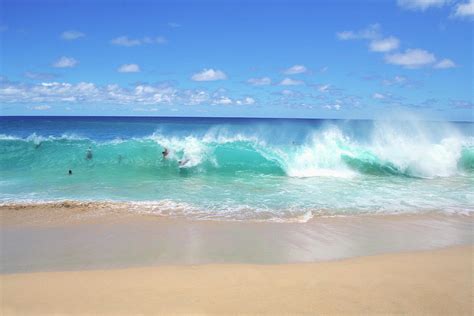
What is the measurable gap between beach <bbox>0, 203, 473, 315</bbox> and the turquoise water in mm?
1135

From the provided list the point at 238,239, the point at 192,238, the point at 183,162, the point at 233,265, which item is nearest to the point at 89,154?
the point at 183,162

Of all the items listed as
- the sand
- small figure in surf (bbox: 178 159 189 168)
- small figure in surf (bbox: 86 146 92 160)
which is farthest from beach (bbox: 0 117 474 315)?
small figure in surf (bbox: 86 146 92 160)

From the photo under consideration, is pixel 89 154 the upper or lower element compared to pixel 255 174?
upper

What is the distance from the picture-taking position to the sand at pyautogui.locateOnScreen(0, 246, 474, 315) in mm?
3686

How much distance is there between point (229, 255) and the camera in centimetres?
534

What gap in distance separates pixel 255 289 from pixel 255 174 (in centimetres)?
1012

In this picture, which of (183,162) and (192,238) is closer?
(192,238)

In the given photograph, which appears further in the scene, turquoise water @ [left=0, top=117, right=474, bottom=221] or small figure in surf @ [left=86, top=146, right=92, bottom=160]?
small figure in surf @ [left=86, top=146, right=92, bottom=160]

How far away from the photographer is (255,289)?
4086 mm

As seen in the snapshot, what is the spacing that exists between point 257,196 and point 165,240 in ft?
13.7

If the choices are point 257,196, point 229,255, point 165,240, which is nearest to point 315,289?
point 229,255

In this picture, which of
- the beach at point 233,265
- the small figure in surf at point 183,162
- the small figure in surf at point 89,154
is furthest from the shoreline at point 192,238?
the small figure in surf at point 89,154

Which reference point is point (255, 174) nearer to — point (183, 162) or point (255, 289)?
point (183, 162)

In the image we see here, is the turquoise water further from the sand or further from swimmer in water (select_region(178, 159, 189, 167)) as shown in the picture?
the sand
